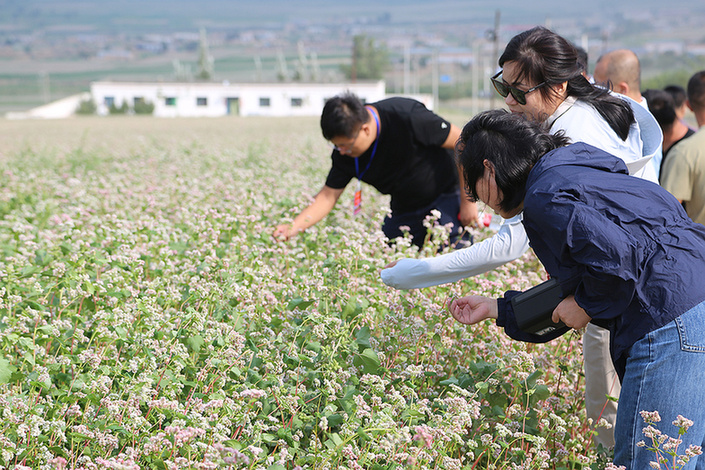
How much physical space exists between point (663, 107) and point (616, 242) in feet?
13.9

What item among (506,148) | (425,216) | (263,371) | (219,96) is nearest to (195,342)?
(263,371)

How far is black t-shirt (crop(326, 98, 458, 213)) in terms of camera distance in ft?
16.7

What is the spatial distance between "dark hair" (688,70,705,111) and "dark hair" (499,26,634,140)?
278 cm

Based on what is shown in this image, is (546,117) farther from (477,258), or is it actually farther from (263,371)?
(263,371)

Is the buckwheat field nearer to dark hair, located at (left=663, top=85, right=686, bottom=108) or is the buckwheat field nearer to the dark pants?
the dark pants

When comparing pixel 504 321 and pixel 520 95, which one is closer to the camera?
pixel 504 321

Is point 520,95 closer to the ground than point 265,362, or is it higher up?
A: higher up

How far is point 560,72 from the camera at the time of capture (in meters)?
2.97

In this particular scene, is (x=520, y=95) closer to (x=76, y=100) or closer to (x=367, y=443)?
(x=367, y=443)

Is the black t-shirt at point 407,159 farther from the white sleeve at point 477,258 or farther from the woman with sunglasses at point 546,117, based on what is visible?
the white sleeve at point 477,258

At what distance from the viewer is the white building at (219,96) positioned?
318 feet

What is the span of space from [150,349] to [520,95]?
6.15 feet

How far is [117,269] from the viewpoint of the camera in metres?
3.63

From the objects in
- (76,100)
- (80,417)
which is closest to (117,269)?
(80,417)
